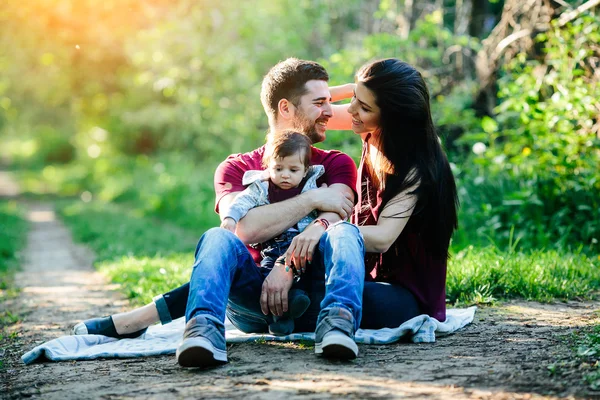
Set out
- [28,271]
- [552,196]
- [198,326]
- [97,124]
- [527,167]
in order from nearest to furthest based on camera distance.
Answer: [198,326], [552,196], [527,167], [28,271], [97,124]

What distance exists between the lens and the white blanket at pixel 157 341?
3.52 m

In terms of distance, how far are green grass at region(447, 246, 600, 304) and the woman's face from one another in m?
1.61

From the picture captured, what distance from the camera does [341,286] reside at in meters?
3.14

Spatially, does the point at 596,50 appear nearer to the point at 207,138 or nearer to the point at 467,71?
the point at 467,71

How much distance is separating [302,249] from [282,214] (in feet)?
0.96

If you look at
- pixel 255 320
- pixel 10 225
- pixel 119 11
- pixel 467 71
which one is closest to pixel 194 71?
pixel 119 11

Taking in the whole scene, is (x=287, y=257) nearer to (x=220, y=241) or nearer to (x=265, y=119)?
(x=220, y=241)

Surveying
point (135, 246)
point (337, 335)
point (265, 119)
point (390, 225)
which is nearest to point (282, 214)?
point (390, 225)

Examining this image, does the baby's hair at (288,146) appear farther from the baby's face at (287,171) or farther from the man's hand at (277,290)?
the man's hand at (277,290)

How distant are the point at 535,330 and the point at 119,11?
13.6 meters

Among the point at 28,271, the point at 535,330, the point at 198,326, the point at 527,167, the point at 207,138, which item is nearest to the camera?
the point at 198,326

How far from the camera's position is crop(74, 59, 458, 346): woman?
3.45m

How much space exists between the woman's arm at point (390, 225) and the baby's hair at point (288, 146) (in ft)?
1.66

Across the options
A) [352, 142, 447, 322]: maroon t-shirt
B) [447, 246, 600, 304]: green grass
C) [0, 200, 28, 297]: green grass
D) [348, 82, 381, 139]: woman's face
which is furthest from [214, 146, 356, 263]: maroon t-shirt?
[0, 200, 28, 297]: green grass
